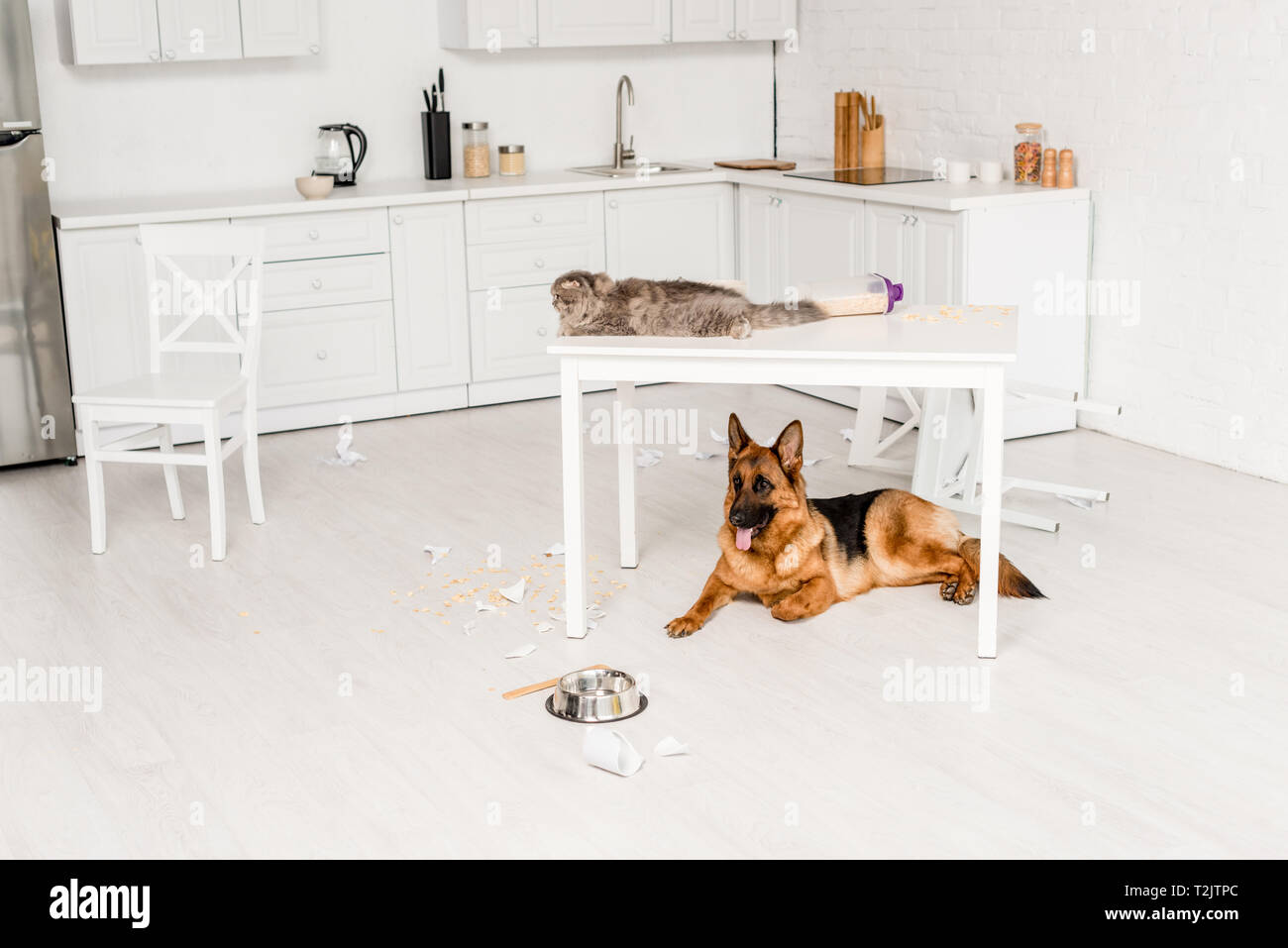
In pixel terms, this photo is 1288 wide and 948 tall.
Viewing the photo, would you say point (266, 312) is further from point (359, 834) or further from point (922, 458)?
point (359, 834)

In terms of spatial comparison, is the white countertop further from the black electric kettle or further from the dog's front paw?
the dog's front paw

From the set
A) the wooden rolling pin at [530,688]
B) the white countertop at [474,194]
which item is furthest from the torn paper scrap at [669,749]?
the white countertop at [474,194]

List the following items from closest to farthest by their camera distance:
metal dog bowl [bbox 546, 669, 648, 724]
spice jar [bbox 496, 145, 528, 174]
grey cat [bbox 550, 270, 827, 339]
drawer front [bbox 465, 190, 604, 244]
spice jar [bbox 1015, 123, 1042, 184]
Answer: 1. metal dog bowl [bbox 546, 669, 648, 724]
2. grey cat [bbox 550, 270, 827, 339]
3. spice jar [bbox 1015, 123, 1042, 184]
4. drawer front [bbox 465, 190, 604, 244]
5. spice jar [bbox 496, 145, 528, 174]

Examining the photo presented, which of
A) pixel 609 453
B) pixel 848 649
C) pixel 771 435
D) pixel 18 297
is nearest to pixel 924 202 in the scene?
pixel 771 435

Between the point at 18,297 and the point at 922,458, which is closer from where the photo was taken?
the point at 922,458

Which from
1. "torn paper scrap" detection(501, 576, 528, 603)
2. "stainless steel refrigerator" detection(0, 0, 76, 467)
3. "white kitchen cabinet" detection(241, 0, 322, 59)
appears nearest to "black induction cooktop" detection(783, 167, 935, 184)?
"white kitchen cabinet" detection(241, 0, 322, 59)

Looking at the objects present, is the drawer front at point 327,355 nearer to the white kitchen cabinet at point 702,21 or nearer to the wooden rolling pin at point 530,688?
the white kitchen cabinet at point 702,21

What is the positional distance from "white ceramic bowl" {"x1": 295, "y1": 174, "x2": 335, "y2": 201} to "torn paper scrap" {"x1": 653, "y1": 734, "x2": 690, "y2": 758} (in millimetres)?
3464

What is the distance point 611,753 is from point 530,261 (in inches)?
141

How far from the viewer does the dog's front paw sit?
12.1 ft

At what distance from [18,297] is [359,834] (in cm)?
339

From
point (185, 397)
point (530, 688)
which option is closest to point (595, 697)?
point (530, 688)

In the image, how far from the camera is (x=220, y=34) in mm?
5672

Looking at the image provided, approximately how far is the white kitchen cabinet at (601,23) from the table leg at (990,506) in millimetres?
3670
